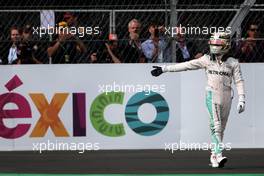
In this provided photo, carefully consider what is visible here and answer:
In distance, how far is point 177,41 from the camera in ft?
45.8

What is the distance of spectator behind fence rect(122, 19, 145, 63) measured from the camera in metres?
14.0

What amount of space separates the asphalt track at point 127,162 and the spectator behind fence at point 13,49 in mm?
1563

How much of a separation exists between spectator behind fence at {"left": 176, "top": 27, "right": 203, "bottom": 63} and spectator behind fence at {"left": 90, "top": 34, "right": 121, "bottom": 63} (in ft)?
3.29

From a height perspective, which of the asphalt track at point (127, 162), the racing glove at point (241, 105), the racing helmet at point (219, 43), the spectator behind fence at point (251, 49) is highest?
the spectator behind fence at point (251, 49)

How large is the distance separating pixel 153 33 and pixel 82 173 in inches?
144

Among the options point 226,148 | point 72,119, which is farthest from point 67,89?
point 226,148

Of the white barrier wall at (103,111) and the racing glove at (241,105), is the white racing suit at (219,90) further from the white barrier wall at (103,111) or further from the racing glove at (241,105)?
the white barrier wall at (103,111)

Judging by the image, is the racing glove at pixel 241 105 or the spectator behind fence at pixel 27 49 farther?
the spectator behind fence at pixel 27 49

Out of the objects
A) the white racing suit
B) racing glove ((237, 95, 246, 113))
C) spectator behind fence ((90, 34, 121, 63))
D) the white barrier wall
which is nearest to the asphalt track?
the white barrier wall

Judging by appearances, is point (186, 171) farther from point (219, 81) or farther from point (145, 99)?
point (145, 99)

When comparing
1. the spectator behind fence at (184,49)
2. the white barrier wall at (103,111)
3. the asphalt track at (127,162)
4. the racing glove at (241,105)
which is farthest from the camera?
the spectator behind fence at (184,49)

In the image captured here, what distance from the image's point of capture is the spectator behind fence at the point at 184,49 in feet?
45.7

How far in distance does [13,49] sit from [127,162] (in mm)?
3009

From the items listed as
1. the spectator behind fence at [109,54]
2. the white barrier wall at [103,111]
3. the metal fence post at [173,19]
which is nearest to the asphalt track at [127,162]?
the white barrier wall at [103,111]
